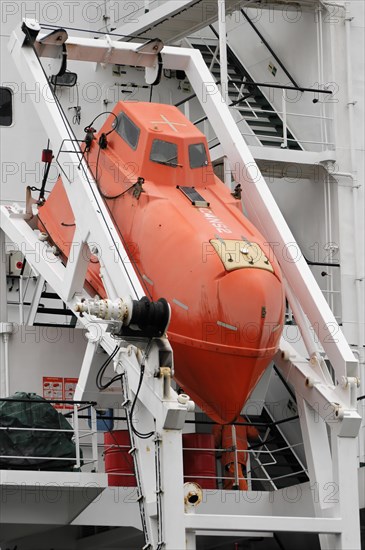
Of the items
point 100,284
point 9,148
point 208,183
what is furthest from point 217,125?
point 9,148

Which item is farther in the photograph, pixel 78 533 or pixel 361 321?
pixel 361 321

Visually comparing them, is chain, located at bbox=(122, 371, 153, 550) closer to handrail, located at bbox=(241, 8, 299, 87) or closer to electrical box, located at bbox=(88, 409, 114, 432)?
electrical box, located at bbox=(88, 409, 114, 432)

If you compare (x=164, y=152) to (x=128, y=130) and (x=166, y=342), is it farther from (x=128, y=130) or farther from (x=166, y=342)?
(x=166, y=342)

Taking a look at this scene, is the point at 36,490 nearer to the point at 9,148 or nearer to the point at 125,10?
the point at 9,148

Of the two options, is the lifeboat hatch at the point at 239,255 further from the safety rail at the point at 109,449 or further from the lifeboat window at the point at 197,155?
the safety rail at the point at 109,449

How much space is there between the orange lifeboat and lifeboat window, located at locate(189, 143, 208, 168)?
12mm

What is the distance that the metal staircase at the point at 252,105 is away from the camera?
23.3 m

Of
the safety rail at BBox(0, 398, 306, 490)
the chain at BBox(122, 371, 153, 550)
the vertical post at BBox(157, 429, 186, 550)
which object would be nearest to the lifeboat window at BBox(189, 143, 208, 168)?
the safety rail at BBox(0, 398, 306, 490)

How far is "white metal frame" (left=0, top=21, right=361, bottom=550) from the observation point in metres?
16.0

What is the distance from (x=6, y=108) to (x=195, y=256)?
7.20 metres

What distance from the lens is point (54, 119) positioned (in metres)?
19.1

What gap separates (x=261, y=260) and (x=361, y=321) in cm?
474

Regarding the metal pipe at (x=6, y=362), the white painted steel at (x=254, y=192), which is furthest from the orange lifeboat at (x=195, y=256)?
the metal pipe at (x=6, y=362)

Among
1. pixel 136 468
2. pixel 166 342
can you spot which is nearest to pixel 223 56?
pixel 166 342
